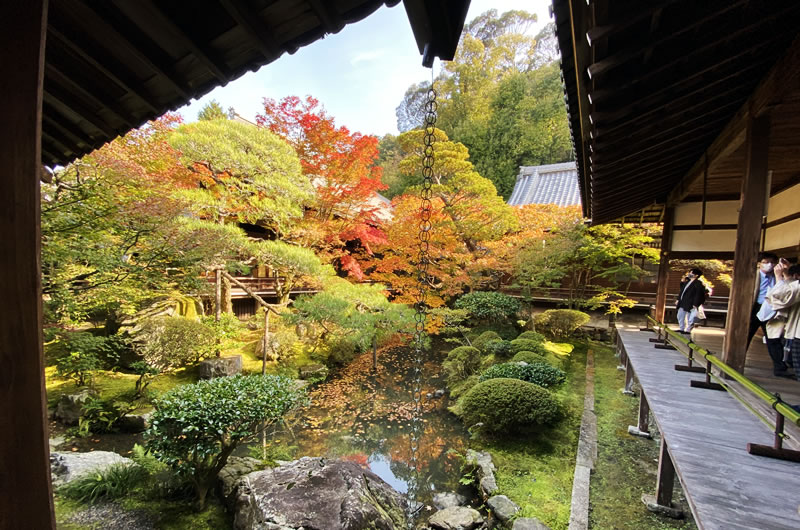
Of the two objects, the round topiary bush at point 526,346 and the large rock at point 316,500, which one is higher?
the round topiary bush at point 526,346

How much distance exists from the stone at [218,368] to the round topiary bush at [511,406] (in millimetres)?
5175

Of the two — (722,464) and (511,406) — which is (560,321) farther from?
(722,464)

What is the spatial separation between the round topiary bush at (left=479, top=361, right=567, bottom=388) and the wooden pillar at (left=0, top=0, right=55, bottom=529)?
615cm

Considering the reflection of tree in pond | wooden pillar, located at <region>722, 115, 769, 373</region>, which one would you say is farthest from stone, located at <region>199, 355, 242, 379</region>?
wooden pillar, located at <region>722, 115, 769, 373</region>

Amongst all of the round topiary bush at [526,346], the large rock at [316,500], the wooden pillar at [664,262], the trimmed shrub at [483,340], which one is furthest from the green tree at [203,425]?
the wooden pillar at [664,262]

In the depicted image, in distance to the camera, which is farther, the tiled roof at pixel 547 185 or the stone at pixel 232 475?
the tiled roof at pixel 547 185

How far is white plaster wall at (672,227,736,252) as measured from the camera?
591 centimetres

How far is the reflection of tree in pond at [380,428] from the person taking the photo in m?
5.29

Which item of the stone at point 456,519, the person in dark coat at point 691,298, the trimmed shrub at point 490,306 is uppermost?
the person in dark coat at point 691,298

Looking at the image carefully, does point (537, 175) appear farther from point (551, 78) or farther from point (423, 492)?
point (423, 492)

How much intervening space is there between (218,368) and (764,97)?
8.97 metres

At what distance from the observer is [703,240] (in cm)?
609

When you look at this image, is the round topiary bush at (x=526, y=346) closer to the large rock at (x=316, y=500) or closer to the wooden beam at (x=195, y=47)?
the large rock at (x=316, y=500)

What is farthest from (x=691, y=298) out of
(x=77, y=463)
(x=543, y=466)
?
(x=77, y=463)
